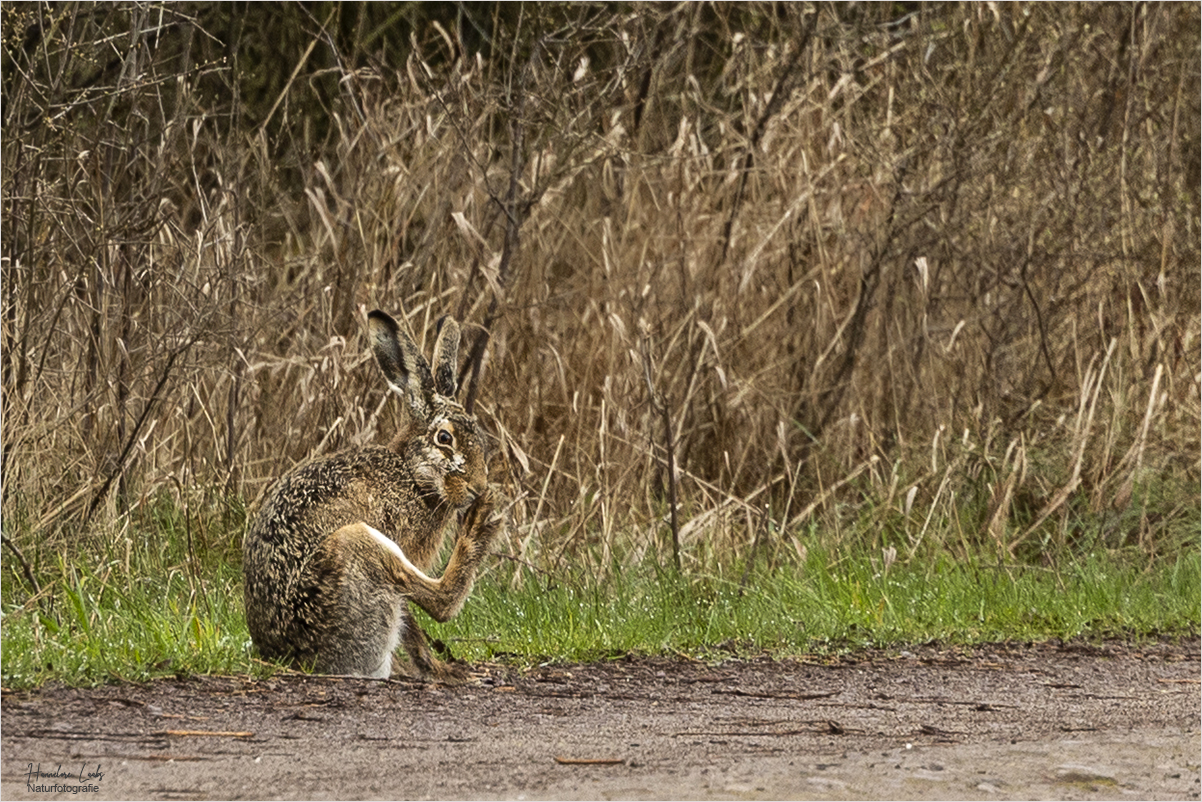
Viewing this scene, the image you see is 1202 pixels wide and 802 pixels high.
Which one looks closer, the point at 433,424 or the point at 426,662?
the point at 433,424

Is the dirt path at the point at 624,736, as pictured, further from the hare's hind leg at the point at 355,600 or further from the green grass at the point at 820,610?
the green grass at the point at 820,610

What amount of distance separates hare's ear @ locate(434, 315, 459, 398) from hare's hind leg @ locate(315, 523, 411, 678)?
741mm

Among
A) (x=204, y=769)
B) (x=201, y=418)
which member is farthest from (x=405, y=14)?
(x=204, y=769)

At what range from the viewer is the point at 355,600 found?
19.9 ft

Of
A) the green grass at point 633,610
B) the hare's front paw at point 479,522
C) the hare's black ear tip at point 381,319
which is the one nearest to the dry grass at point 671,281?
the green grass at point 633,610

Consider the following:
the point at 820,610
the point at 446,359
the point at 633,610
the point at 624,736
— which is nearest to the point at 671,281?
the point at 820,610

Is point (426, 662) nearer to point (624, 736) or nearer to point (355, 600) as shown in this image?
point (355, 600)

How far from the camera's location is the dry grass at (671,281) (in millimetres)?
8875

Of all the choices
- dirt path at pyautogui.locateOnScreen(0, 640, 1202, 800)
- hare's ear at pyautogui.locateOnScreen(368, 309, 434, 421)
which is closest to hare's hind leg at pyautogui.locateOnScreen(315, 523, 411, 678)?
dirt path at pyautogui.locateOnScreen(0, 640, 1202, 800)

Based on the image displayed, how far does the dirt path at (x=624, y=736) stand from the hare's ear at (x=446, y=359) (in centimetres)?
114

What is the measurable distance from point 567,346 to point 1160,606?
3.73m

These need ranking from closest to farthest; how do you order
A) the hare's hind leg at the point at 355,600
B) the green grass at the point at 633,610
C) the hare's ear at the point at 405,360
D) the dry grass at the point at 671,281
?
the hare's hind leg at the point at 355,600
the hare's ear at the point at 405,360
the green grass at the point at 633,610
the dry grass at the point at 671,281

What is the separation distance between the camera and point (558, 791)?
4914mm

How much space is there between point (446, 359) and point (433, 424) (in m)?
0.39
